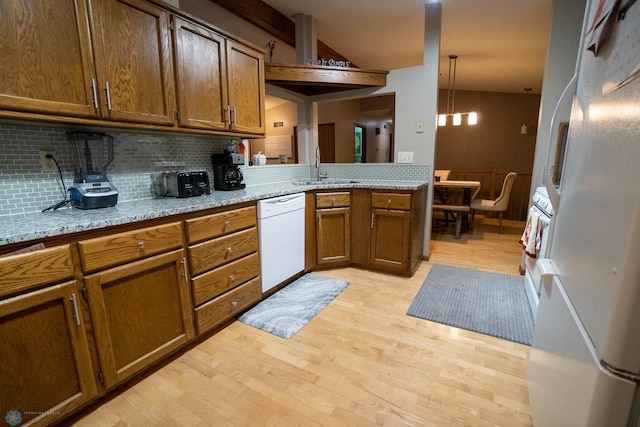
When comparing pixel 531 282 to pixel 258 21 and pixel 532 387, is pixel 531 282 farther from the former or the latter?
pixel 258 21

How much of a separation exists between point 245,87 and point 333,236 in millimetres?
1553

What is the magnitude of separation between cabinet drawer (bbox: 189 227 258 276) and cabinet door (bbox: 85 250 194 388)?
0.30 feet

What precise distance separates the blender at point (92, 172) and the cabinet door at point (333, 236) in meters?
1.66

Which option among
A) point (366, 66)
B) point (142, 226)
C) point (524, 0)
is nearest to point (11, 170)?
point (142, 226)

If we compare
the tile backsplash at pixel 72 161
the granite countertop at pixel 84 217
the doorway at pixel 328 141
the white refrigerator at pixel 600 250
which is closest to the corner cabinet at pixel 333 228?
the tile backsplash at pixel 72 161

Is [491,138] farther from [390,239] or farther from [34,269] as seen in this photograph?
[34,269]

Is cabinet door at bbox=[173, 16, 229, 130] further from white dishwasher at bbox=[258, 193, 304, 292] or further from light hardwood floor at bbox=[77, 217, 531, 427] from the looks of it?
light hardwood floor at bbox=[77, 217, 531, 427]

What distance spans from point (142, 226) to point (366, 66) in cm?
453

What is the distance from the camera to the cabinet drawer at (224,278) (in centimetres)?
172

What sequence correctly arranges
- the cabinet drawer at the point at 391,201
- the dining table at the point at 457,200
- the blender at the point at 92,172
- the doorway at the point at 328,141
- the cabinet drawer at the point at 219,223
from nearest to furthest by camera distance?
the blender at the point at 92,172, the cabinet drawer at the point at 219,223, the cabinet drawer at the point at 391,201, the dining table at the point at 457,200, the doorway at the point at 328,141

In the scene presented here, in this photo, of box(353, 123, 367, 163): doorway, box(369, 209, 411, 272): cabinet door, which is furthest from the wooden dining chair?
box(353, 123, 367, 163): doorway

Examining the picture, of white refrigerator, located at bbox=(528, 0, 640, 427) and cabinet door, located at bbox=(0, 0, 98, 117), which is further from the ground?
cabinet door, located at bbox=(0, 0, 98, 117)

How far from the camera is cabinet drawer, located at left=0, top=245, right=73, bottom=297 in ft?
3.31

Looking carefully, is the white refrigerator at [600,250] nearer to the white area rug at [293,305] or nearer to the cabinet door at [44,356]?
the white area rug at [293,305]
